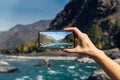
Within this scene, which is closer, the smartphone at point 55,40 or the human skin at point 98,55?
the human skin at point 98,55

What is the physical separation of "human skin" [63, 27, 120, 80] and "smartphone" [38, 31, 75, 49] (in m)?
0.71

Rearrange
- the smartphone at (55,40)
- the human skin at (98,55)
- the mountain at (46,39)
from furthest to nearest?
the mountain at (46,39) < the smartphone at (55,40) < the human skin at (98,55)

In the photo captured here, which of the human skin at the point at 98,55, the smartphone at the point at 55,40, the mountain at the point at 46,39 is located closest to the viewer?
the human skin at the point at 98,55

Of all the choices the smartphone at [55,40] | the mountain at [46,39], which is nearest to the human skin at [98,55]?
the smartphone at [55,40]

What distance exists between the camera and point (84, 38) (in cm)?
363

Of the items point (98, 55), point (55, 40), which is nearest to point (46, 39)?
point (55, 40)

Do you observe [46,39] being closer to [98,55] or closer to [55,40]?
[55,40]

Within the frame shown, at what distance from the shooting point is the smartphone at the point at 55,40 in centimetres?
446

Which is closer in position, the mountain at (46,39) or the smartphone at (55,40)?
the smartphone at (55,40)

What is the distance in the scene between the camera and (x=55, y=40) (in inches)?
183

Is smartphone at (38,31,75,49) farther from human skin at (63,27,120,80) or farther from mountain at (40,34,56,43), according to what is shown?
human skin at (63,27,120,80)

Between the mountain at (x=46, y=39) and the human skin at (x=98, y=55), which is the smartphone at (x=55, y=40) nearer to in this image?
the mountain at (x=46, y=39)

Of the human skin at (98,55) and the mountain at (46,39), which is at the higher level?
the mountain at (46,39)

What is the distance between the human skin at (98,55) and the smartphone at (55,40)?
0.71 metres
